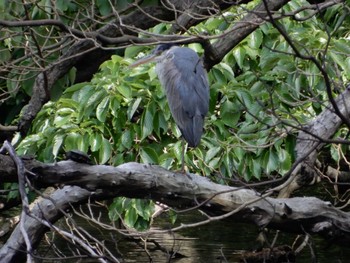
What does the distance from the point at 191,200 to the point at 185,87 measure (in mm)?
1586

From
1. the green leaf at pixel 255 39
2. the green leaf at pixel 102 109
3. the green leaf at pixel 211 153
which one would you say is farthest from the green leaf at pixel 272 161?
the green leaf at pixel 102 109

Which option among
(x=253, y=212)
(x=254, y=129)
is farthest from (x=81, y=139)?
(x=253, y=212)

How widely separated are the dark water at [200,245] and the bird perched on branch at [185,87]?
1473 mm

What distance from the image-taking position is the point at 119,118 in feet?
18.3

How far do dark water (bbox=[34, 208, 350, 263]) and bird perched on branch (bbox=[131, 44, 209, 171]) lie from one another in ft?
4.83

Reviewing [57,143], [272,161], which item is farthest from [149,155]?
[272,161]

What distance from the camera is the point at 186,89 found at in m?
5.91

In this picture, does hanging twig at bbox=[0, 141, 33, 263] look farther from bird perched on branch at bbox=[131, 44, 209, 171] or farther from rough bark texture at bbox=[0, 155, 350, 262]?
bird perched on branch at bbox=[131, 44, 209, 171]

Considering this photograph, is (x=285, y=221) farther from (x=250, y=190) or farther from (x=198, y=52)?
(x=198, y=52)

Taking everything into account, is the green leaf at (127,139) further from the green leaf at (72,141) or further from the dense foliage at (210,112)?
the green leaf at (72,141)

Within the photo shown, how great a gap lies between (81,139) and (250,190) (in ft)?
4.40

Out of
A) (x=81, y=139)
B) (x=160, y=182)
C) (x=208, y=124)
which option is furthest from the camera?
(x=208, y=124)

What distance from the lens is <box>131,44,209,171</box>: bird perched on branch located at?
5.56 m

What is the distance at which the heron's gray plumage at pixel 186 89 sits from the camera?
5.55m
